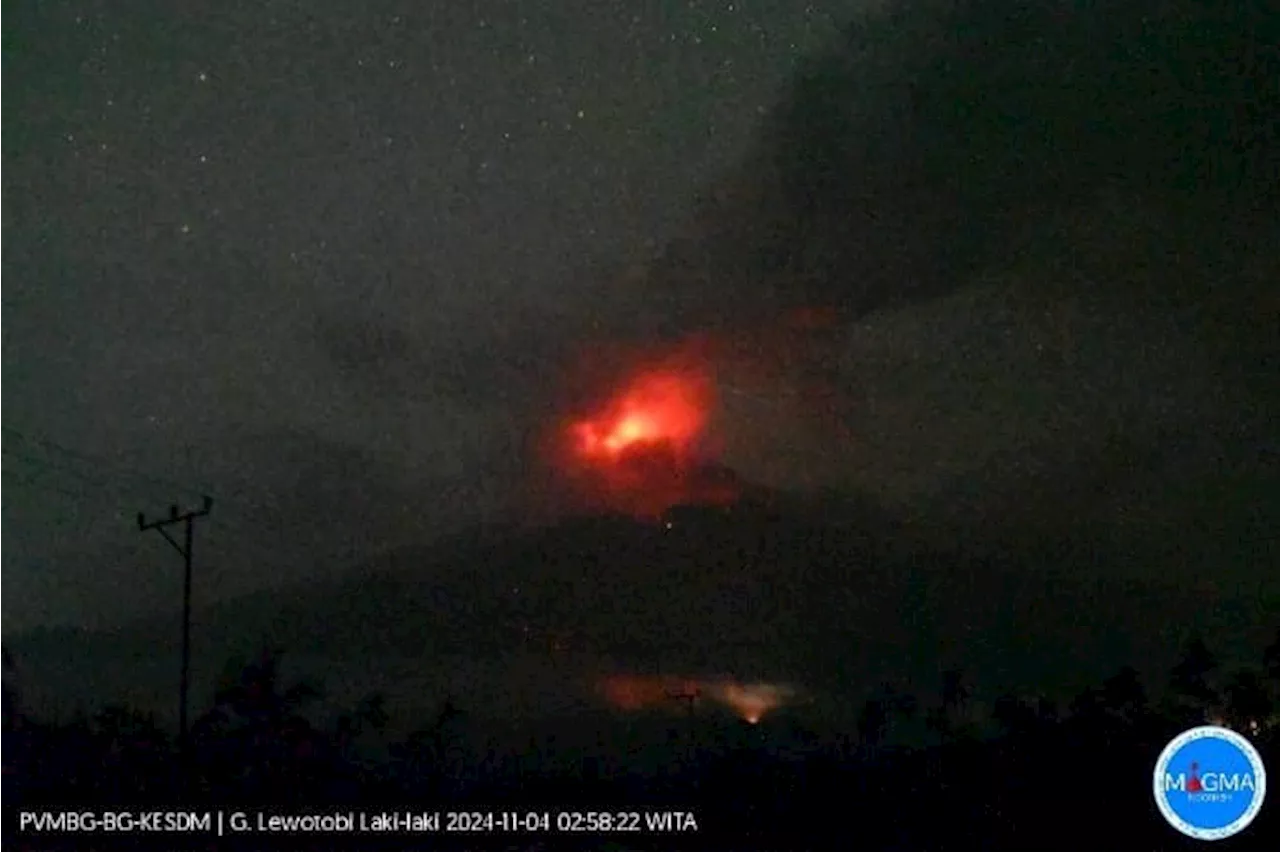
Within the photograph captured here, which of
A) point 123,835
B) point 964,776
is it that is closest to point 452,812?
point 123,835

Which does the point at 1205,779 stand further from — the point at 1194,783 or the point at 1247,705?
the point at 1247,705

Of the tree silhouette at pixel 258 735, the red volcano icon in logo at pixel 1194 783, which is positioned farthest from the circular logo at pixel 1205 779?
the tree silhouette at pixel 258 735

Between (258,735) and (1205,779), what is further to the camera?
(258,735)

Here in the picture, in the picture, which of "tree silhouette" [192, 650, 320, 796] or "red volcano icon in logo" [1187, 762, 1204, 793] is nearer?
"red volcano icon in logo" [1187, 762, 1204, 793]

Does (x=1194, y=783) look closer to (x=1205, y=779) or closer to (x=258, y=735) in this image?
(x=1205, y=779)

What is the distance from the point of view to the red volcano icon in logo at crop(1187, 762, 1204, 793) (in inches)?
717

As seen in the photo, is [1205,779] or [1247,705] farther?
[1247,705]

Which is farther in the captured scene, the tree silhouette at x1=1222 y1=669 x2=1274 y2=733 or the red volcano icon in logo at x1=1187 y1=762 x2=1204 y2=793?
the tree silhouette at x1=1222 y1=669 x2=1274 y2=733

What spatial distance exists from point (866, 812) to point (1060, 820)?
5.01 m

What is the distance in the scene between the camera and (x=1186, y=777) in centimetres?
1830

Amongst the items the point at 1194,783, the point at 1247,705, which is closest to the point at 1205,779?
the point at 1194,783

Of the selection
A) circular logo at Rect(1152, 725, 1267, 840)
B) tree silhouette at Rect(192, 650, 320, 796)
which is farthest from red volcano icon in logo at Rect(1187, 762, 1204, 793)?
tree silhouette at Rect(192, 650, 320, 796)

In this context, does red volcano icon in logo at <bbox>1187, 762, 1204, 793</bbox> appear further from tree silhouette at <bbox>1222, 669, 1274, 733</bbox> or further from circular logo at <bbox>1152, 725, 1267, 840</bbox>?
tree silhouette at <bbox>1222, 669, 1274, 733</bbox>

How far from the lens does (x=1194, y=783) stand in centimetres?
1825
